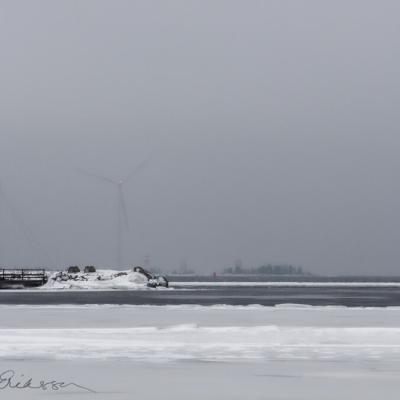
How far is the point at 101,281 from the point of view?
110 metres

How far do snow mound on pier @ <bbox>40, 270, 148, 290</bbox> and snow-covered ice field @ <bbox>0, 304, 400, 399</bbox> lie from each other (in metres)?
69.5

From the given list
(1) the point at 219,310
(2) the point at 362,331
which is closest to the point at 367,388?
(2) the point at 362,331

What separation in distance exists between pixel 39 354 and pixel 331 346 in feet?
26.6

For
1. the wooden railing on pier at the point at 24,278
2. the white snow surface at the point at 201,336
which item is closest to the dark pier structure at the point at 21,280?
the wooden railing on pier at the point at 24,278

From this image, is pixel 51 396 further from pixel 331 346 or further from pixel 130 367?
pixel 331 346

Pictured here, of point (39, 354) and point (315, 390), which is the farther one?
point (39, 354)

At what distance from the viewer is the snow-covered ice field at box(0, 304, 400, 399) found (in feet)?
→ 59.8

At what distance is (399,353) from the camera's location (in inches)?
959

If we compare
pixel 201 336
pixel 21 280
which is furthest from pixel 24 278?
pixel 201 336

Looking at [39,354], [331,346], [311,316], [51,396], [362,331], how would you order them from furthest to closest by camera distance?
[311,316], [362,331], [331,346], [39,354], [51,396]

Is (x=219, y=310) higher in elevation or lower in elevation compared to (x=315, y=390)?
higher
